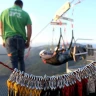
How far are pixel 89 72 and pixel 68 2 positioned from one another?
4.34m

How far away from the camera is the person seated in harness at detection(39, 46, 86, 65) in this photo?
17.8ft

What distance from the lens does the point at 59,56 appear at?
225 inches

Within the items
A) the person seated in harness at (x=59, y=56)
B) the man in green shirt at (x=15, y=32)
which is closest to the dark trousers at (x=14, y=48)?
the man in green shirt at (x=15, y=32)

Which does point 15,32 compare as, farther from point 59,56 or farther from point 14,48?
point 59,56

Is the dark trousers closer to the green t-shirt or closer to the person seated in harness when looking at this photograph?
the green t-shirt

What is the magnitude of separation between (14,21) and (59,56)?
3.60m

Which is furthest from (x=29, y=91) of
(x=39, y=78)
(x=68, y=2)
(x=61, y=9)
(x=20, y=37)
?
(x=61, y=9)

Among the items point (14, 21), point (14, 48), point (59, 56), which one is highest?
point (14, 21)

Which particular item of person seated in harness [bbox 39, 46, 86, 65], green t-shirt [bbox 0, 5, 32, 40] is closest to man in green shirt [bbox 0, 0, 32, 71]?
green t-shirt [bbox 0, 5, 32, 40]

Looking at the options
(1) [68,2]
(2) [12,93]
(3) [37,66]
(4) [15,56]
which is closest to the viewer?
(2) [12,93]

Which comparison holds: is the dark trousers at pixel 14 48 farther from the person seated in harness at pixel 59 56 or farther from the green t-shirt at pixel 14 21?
the person seated in harness at pixel 59 56

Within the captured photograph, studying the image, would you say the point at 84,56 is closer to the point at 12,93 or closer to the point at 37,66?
the point at 12,93

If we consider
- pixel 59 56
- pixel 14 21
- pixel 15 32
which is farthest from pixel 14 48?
pixel 59 56

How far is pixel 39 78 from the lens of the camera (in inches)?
77.2
